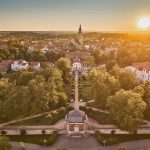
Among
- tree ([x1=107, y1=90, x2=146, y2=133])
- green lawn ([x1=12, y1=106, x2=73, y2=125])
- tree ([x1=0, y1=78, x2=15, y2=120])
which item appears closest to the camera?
tree ([x1=107, y1=90, x2=146, y2=133])

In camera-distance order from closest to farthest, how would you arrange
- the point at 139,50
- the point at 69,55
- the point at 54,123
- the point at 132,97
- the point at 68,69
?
the point at 132,97 < the point at 54,123 < the point at 68,69 < the point at 139,50 < the point at 69,55

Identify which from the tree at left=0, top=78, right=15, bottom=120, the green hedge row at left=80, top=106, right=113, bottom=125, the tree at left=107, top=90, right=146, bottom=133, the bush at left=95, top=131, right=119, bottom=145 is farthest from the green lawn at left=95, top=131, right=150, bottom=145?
the tree at left=0, top=78, right=15, bottom=120

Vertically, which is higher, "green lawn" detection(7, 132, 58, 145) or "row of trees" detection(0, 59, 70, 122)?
"row of trees" detection(0, 59, 70, 122)

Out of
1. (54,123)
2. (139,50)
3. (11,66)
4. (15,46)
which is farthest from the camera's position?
(15,46)

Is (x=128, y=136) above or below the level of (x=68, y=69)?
below

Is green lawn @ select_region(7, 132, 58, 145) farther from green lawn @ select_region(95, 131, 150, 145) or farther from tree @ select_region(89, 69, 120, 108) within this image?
tree @ select_region(89, 69, 120, 108)

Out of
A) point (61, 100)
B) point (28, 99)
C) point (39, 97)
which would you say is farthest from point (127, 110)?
point (28, 99)

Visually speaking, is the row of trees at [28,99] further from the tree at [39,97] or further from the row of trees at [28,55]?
the row of trees at [28,55]

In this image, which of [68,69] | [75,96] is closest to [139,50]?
[68,69]

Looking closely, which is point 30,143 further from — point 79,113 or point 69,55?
point 69,55
